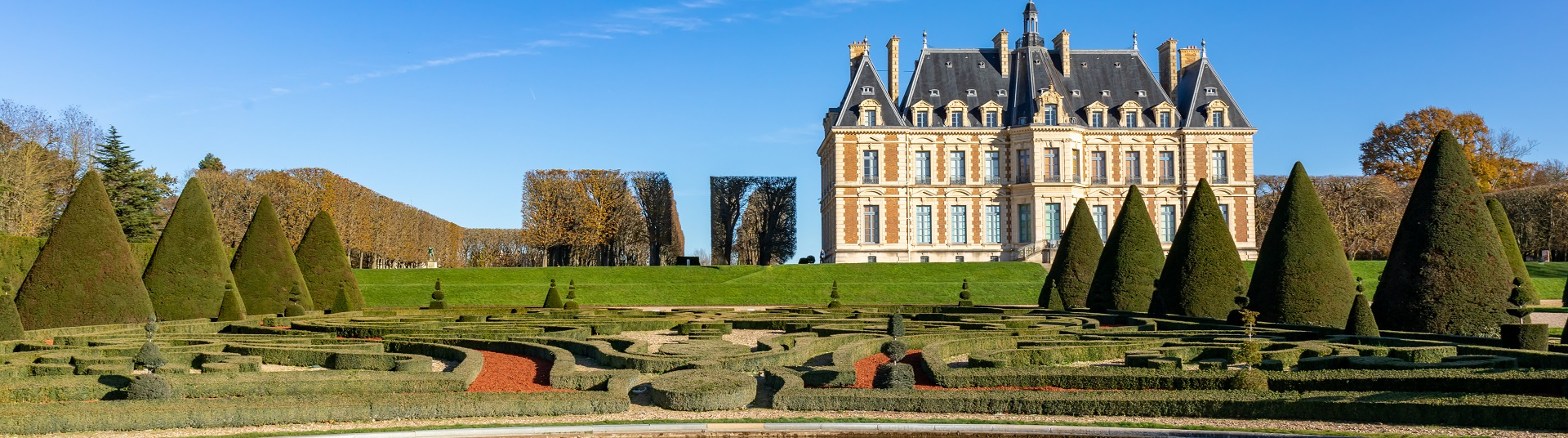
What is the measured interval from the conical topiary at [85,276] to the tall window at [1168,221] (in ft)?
127

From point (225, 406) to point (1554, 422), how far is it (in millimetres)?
9330

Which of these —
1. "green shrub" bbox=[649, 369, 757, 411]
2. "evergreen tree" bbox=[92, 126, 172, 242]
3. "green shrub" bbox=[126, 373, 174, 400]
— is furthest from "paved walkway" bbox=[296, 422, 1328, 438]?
"evergreen tree" bbox=[92, 126, 172, 242]

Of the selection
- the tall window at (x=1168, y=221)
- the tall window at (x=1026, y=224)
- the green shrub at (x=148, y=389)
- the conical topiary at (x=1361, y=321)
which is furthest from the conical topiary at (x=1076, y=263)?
the tall window at (x=1168, y=221)

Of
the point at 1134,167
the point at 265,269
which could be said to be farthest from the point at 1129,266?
the point at 1134,167

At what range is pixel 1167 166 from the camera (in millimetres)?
47281

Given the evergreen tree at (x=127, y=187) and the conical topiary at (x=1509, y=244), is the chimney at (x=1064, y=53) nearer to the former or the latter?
the conical topiary at (x=1509, y=244)

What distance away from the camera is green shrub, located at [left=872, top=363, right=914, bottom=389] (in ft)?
30.7

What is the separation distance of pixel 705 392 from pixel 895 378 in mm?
1632

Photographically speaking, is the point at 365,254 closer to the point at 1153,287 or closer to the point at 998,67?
the point at 998,67

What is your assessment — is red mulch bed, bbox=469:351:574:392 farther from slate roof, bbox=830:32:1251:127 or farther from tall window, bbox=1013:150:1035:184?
tall window, bbox=1013:150:1035:184

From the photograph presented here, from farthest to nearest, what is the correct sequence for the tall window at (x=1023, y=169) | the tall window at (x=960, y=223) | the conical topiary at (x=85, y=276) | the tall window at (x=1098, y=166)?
the tall window at (x=1098, y=166), the tall window at (x=960, y=223), the tall window at (x=1023, y=169), the conical topiary at (x=85, y=276)

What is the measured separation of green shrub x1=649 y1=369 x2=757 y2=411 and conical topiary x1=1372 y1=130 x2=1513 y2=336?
1058 cm

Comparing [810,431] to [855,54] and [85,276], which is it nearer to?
[85,276]

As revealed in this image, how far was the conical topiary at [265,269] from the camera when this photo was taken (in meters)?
22.3
